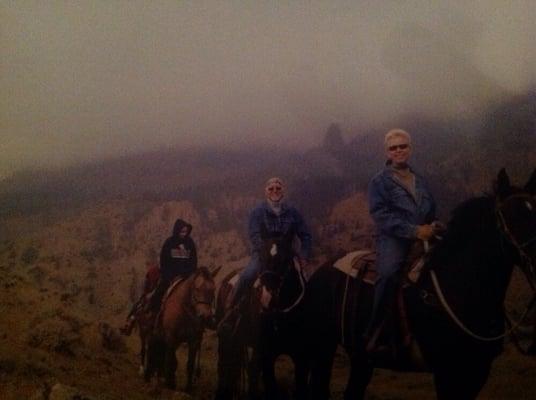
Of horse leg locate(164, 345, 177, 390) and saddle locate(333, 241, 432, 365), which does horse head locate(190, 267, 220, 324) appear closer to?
horse leg locate(164, 345, 177, 390)

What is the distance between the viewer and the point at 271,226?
646 cm

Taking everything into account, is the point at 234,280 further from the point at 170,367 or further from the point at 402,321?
the point at 402,321

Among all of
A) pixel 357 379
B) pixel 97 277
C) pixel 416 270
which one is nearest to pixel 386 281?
pixel 416 270

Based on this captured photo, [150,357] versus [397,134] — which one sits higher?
[397,134]

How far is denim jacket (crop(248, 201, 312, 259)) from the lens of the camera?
6.29m

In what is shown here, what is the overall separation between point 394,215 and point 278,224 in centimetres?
148

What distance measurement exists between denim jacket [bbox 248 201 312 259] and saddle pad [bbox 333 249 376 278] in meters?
0.64

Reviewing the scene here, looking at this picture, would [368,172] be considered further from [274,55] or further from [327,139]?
[274,55]

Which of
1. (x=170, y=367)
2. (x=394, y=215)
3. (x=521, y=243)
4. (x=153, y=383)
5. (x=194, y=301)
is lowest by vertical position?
(x=153, y=383)

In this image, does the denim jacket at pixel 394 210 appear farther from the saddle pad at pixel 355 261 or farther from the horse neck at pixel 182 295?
the horse neck at pixel 182 295

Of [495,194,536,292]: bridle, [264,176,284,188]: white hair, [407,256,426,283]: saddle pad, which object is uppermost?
[264,176,284,188]: white hair

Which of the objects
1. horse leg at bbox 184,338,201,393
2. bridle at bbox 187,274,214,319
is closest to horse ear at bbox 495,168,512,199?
bridle at bbox 187,274,214,319

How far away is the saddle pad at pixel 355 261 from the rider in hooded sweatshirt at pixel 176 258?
1.92 m

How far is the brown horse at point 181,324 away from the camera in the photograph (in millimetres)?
6516
